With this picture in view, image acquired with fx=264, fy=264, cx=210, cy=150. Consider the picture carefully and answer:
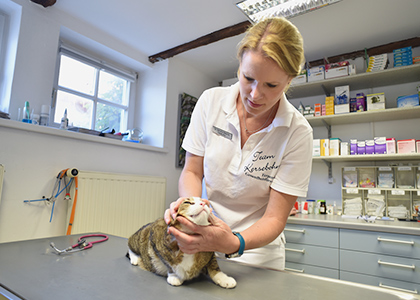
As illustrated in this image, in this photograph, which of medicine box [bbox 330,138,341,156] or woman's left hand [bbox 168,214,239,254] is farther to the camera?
medicine box [bbox 330,138,341,156]

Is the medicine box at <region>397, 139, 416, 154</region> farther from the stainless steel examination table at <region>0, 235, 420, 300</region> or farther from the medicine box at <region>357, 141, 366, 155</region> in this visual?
the stainless steel examination table at <region>0, 235, 420, 300</region>

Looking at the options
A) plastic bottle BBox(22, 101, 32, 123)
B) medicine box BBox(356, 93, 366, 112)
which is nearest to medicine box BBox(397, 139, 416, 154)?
medicine box BBox(356, 93, 366, 112)

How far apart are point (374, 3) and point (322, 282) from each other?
7.74 ft

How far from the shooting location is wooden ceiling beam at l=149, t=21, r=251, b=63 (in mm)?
2566

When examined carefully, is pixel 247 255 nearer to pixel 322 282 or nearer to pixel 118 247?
pixel 322 282

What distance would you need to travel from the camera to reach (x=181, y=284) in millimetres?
706

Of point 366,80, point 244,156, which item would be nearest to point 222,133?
point 244,156

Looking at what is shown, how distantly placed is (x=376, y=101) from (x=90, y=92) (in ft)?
9.71

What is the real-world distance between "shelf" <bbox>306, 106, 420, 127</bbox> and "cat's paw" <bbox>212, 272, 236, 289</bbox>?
2.41 metres

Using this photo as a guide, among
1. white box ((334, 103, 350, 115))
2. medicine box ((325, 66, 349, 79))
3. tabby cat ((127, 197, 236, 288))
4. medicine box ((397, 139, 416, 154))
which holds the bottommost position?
tabby cat ((127, 197, 236, 288))

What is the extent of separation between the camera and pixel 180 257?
0.70 m

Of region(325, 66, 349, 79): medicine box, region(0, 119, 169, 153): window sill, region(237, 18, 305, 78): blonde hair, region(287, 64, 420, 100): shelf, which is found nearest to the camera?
region(237, 18, 305, 78): blonde hair

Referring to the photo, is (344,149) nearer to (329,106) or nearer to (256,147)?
(329,106)

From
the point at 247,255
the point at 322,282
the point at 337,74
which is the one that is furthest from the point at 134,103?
the point at 322,282
